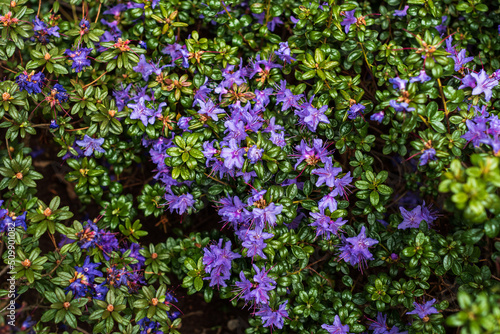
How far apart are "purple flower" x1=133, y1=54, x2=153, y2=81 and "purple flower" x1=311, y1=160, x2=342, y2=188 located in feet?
4.05

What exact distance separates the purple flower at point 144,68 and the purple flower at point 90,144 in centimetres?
49

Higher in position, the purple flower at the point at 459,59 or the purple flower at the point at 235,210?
the purple flower at the point at 459,59

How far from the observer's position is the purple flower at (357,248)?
2307mm

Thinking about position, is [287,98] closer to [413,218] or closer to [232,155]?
[232,155]

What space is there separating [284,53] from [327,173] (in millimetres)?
765

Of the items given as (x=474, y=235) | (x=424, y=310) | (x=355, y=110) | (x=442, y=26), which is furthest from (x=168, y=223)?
(x=442, y=26)

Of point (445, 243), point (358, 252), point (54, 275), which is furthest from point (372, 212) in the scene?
point (54, 275)

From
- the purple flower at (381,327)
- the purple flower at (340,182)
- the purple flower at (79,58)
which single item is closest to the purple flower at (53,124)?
the purple flower at (79,58)

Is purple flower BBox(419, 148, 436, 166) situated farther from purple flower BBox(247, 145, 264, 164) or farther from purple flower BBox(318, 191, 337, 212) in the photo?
purple flower BBox(247, 145, 264, 164)

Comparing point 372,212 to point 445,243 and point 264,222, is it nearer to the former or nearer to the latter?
point 445,243

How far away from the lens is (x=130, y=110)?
2.58 m

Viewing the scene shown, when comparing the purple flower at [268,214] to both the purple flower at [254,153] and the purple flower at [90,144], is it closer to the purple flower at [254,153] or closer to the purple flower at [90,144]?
the purple flower at [254,153]

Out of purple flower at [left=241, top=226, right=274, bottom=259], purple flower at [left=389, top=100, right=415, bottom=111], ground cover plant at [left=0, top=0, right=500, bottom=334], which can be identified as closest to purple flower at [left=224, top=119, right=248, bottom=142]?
ground cover plant at [left=0, top=0, right=500, bottom=334]

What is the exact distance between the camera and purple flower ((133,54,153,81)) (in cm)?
260
